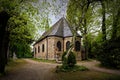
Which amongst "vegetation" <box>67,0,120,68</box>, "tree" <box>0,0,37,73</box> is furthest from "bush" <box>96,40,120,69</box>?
"tree" <box>0,0,37,73</box>

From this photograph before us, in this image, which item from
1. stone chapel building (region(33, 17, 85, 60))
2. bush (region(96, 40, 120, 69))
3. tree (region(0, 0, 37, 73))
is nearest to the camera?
tree (region(0, 0, 37, 73))

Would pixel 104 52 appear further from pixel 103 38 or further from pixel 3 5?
pixel 3 5

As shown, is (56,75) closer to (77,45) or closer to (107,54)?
(107,54)

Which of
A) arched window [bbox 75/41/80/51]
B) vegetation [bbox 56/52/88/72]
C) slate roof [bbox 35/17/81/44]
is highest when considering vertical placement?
slate roof [bbox 35/17/81/44]

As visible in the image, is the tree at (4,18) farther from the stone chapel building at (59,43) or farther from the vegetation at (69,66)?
the stone chapel building at (59,43)

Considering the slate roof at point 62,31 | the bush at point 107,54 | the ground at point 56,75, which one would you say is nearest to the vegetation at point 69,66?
the ground at point 56,75

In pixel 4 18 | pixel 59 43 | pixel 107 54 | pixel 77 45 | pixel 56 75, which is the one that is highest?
pixel 4 18

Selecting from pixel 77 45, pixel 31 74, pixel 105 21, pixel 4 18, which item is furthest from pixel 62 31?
pixel 4 18

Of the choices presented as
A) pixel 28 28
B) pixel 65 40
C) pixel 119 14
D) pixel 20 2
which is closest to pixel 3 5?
pixel 20 2

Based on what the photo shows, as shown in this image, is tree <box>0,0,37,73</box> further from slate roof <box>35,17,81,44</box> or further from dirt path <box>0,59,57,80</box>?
Result: slate roof <box>35,17,81,44</box>

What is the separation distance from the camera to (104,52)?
2708 centimetres

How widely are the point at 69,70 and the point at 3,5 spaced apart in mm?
9834

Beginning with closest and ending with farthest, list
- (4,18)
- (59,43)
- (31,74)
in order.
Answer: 1. (4,18)
2. (31,74)
3. (59,43)

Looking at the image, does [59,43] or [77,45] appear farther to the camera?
[59,43]
